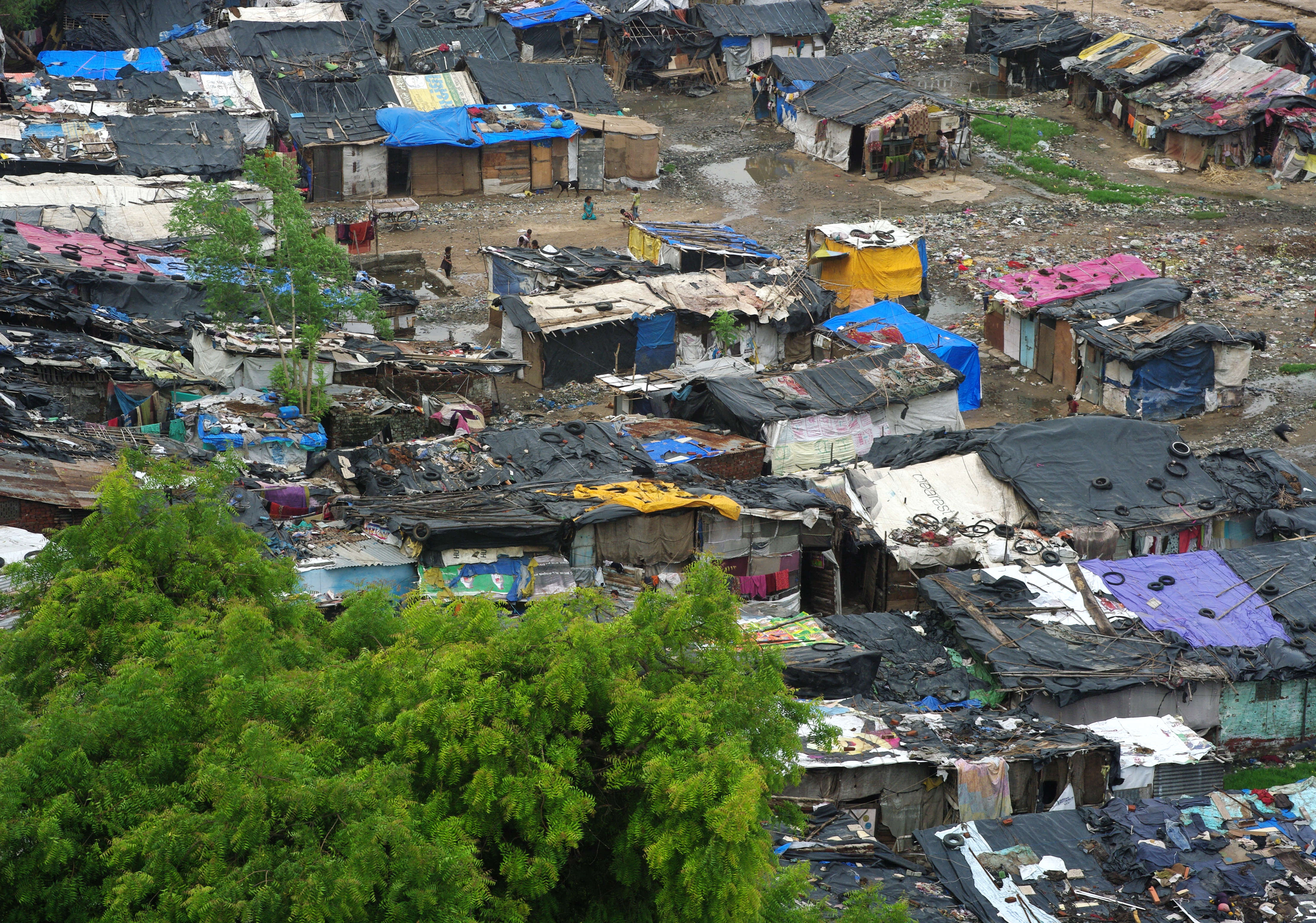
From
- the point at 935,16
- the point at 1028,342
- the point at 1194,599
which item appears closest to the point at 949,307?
the point at 1028,342

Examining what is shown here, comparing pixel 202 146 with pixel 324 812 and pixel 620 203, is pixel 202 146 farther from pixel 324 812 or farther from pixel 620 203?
pixel 324 812

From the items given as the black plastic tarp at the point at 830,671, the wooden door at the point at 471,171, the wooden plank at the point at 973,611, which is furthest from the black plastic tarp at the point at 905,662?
the wooden door at the point at 471,171

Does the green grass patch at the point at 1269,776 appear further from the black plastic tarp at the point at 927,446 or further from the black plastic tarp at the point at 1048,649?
the black plastic tarp at the point at 927,446

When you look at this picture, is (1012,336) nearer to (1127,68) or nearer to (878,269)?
(878,269)

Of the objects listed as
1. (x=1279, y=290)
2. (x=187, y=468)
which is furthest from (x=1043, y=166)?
(x=187, y=468)

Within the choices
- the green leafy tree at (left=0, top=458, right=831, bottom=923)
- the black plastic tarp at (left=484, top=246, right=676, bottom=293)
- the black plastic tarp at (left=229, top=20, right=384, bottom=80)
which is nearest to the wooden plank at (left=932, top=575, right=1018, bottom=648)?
the green leafy tree at (left=0, top=458, right=831, bottom=923)

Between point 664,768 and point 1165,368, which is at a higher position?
point 664,768

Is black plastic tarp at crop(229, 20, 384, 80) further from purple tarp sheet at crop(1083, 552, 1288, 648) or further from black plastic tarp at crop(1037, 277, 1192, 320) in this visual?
purple tarp sheet at crop(1083, 552, 1288, 648)
